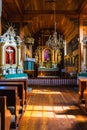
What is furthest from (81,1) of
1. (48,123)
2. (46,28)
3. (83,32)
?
(46,28)

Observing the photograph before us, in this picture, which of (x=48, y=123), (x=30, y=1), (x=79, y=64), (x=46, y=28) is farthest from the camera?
(x=46, y=28)

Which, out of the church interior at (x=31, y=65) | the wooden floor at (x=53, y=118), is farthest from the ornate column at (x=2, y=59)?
the wooden floor at (x=53, y=118)

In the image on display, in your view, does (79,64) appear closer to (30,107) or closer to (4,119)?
(30,107)

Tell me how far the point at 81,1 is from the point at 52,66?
1077 cm

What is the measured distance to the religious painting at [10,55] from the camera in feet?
35.5

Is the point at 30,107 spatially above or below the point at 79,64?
below

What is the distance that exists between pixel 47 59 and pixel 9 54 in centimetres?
1140

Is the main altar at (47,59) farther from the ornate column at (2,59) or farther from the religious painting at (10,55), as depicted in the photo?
the ornate column at (2,59)

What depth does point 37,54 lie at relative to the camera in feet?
71.2

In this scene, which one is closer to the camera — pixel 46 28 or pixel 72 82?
pixel 72 82

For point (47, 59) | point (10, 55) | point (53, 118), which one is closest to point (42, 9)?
point (10, 55)

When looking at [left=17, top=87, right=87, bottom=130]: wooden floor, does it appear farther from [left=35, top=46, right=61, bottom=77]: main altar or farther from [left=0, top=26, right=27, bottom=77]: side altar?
[left=35, top=46, right=61, bottom=77]: main altar

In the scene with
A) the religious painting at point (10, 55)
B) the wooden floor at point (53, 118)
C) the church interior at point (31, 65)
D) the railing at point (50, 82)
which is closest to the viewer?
the wooden floor at point (53, 118)

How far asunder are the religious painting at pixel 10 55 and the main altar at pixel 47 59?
971 cm
